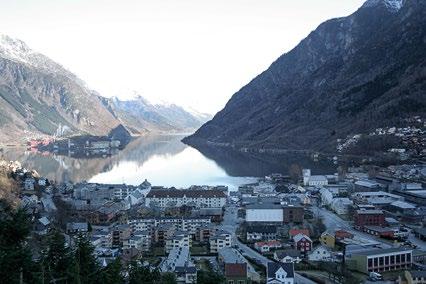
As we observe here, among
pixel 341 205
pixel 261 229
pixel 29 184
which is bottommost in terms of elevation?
pixel 261 229

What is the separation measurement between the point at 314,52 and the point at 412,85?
34.8 m

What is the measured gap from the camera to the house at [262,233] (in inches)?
655

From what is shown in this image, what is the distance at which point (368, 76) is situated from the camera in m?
56.2

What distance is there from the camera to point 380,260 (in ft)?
43.3

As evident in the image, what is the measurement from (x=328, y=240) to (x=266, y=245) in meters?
1.81

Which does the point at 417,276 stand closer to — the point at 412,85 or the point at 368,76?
the point at 412,85

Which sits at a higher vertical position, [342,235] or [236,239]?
[342,235]

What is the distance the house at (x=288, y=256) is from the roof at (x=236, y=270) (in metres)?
1.89

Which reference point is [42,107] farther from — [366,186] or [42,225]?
[42,225]

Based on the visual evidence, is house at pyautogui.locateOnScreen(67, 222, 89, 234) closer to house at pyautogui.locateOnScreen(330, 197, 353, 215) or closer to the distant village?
the distant village

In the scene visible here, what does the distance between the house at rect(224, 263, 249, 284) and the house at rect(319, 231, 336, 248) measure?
164 inches

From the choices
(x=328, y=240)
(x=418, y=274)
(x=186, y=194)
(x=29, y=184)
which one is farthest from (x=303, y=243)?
(x=29, y=184)

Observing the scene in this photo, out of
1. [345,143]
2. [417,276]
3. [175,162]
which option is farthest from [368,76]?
[417,276]

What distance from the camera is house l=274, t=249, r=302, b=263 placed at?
1384 centimetres
